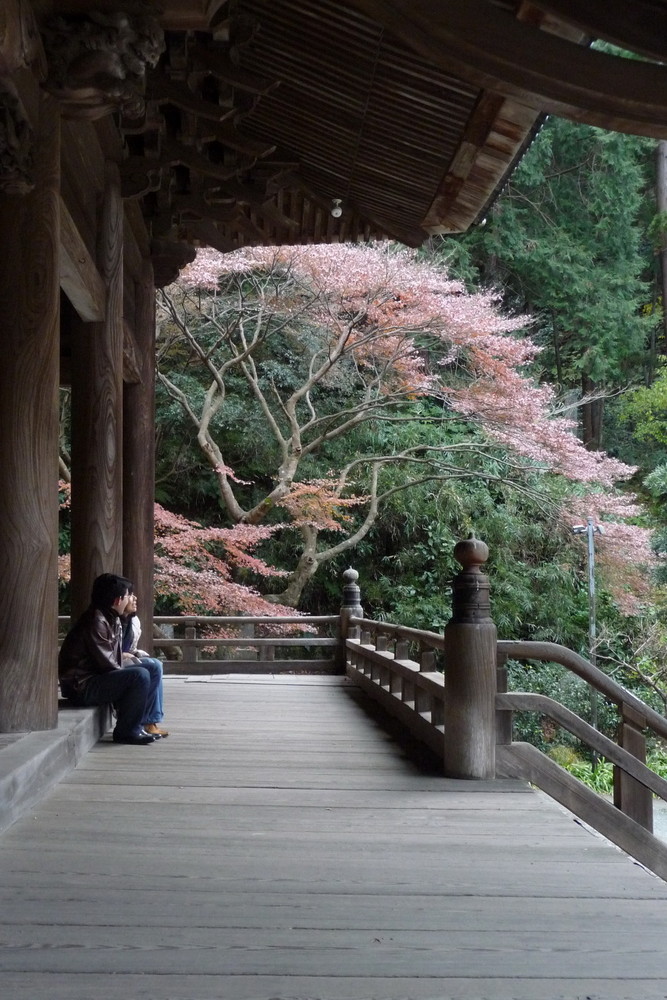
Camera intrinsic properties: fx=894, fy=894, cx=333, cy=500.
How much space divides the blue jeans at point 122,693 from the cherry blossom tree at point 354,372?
7.82 meters

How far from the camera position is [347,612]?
9.94 metres

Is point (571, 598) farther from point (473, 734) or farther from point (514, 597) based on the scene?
point (473, 734)

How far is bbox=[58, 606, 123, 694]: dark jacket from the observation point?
480cm

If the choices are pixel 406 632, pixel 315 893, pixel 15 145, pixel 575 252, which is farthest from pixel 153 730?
pixel 575 252

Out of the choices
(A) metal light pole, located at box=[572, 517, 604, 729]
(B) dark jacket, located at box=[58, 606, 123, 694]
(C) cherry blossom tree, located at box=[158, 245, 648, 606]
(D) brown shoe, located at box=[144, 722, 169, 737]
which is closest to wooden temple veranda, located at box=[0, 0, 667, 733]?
(B) dark jacket, located at box=[58, 606, 123, 694]

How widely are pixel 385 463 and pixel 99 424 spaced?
9867 millimetres

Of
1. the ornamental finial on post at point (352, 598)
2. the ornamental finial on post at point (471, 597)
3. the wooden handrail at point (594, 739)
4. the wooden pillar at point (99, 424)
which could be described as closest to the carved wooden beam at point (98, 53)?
the wooden pillar at point (99, 424)

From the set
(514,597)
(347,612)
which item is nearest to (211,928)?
(347,612)

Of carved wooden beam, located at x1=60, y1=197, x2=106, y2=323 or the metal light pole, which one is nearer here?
carved wooden beam, located at x1=60, y1=197, x2=106, y2=323

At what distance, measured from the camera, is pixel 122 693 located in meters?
4.86

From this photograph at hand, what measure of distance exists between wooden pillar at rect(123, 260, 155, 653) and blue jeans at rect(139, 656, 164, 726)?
2066 millimetres

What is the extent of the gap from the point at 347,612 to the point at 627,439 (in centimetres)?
1298

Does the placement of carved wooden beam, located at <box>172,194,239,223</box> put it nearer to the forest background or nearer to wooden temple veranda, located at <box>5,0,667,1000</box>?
wooden temple veranda, located at <box>5,0,667,1000</box>

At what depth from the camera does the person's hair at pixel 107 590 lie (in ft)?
15.5
